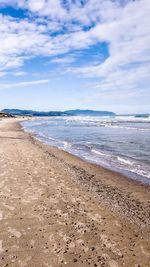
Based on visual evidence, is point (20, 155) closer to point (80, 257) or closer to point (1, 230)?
point (1, 230)

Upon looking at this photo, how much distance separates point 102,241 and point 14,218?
3420mm

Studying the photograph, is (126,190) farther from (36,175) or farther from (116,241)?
(116,241)

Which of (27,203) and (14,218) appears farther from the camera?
(27,203)

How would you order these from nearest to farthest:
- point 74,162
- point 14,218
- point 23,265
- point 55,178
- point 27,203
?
point 23,265 → point 14,218 → point 27,203 → point 55,178 → point 74,162

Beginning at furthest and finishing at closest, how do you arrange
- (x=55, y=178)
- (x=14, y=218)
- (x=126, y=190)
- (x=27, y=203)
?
1. (x=55, y=178)
2. (x=126, y=190)
3. (x=27, y=203)
4. (x=14, y=218)

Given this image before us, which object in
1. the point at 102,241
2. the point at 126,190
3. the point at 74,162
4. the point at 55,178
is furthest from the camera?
the point at 74,162

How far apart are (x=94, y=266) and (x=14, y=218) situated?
4.06 metres

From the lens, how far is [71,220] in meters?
10.9

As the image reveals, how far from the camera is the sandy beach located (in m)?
8.36

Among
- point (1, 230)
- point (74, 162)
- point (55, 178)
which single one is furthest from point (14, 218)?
→ point (74, 162)

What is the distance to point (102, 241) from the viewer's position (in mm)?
9312

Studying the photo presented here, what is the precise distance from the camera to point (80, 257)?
27.3ft

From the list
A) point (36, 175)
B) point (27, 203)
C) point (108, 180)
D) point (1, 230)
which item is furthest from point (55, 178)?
point (1, 230)

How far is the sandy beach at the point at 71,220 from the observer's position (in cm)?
836
